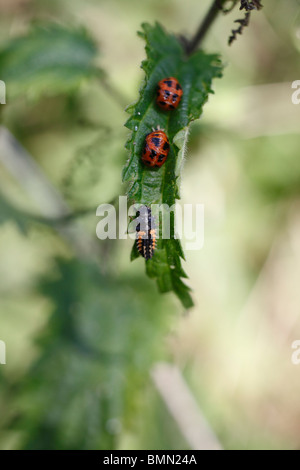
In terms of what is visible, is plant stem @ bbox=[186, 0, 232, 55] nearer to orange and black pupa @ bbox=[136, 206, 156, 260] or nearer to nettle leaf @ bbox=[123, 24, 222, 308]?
nettle leaf @ bbox=[123, 24, 222, 308]

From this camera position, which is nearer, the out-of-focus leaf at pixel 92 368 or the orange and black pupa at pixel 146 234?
the orange and black pupa at pixel 146 234

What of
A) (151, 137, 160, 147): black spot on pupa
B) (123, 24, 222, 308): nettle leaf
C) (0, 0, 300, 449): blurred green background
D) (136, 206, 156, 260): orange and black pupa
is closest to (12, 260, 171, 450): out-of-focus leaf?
(0, 0, 300, 449): blurred green background

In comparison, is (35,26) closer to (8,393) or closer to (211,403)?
(8,393)

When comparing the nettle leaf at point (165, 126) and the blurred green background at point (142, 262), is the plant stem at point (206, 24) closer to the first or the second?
the nettle leaf at point (165, 126)

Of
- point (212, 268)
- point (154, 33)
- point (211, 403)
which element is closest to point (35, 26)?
point (154, 33)

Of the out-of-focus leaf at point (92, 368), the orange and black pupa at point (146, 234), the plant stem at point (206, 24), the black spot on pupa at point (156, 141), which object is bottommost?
the out-of-focus leaf at point (92, 368)

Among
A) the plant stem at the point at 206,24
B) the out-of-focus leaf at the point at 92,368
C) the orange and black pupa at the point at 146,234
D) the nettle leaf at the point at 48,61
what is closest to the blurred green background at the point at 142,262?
the out-of-focus leaf at the point at 92,368
